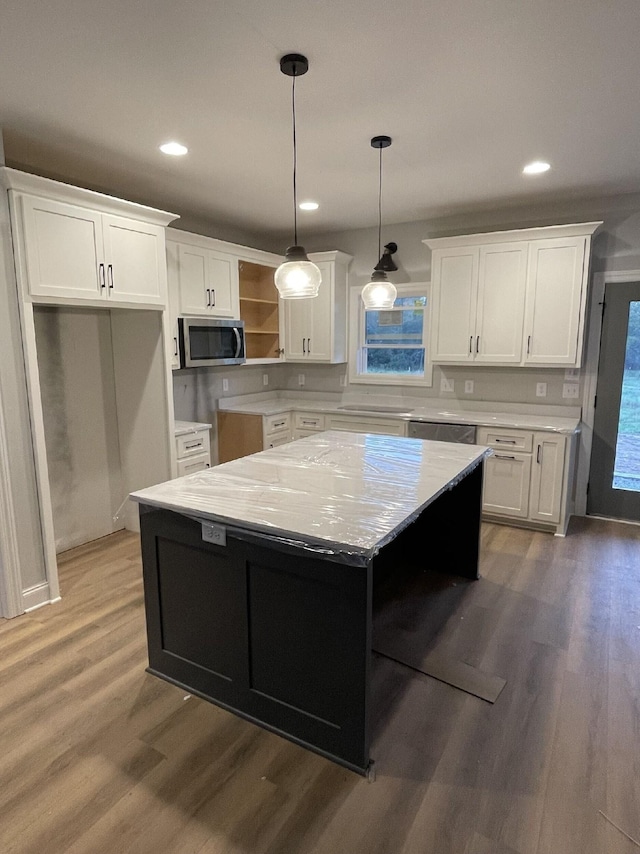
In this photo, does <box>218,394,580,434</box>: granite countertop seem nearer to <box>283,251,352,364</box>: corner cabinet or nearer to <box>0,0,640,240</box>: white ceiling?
<box>283,251,352,364</box>: corner cabinet

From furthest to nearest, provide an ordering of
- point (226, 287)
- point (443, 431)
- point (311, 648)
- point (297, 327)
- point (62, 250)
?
point (297, 327), point (226, 287), point (443, 431), point (62, 250), point (311, 648)

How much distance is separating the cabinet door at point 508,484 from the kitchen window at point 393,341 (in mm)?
1145

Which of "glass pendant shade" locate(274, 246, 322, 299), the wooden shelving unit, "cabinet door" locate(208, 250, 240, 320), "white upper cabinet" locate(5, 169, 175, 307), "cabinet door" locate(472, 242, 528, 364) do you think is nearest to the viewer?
"glass pendant shade" locate(274, 246, 322, 299)

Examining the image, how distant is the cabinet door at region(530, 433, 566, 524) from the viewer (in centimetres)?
374

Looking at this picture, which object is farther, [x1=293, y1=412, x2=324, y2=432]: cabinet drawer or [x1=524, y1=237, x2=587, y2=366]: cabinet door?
[x1=293, y1=412, x2=324, y2=432]: cabinet drawer

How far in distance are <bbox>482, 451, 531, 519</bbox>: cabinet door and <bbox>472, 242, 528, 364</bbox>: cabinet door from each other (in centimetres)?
83

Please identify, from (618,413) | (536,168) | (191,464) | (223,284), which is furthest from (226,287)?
(618,413)

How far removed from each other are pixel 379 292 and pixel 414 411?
1.90 m

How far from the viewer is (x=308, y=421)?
4910mm

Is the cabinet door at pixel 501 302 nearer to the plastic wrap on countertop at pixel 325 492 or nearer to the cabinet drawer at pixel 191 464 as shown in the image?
the plastic wrap on countertop at pixel 325 492


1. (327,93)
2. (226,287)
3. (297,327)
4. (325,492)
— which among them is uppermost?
(327,93)

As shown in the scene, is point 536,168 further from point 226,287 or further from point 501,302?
point 226,287

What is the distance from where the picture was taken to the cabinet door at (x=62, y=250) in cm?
262

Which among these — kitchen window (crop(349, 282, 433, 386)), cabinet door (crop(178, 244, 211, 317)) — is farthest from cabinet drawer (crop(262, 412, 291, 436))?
cabinet door (crop(178, 244, 211, 317))
